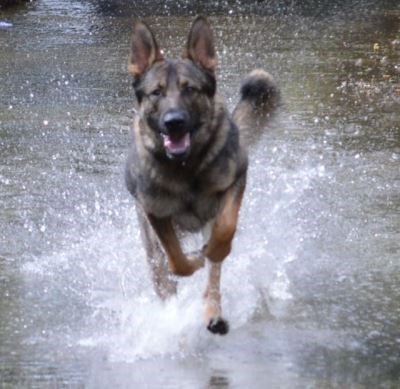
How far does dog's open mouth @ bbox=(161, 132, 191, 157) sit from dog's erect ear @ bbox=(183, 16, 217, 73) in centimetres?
48

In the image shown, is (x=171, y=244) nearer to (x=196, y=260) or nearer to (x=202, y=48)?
(x=196, y=260)

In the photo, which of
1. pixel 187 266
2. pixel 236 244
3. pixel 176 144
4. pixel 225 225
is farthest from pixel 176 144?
pixel 236 244

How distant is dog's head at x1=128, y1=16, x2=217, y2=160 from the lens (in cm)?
518

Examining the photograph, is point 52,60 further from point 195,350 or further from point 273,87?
point 195,350

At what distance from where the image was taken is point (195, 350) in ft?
16.6

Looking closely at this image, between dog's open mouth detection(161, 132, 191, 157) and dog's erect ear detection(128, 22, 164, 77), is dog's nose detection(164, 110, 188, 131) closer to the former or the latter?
dog's open mouth detection(161, 132, 191, 157)

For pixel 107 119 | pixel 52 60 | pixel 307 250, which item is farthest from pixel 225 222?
pixel 52 60

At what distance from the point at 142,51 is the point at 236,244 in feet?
5.57

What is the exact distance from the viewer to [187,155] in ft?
17.3

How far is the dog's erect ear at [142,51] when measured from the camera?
17.9 feet

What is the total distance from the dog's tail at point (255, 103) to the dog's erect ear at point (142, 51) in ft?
3.56

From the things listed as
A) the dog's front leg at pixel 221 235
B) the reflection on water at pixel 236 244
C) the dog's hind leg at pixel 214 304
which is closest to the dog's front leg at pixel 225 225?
the dog's front leg at pixel 221 235

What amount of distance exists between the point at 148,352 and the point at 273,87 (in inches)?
86.9

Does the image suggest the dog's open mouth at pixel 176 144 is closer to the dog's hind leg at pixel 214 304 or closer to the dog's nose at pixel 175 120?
the dog's nose at pixel 175 120
